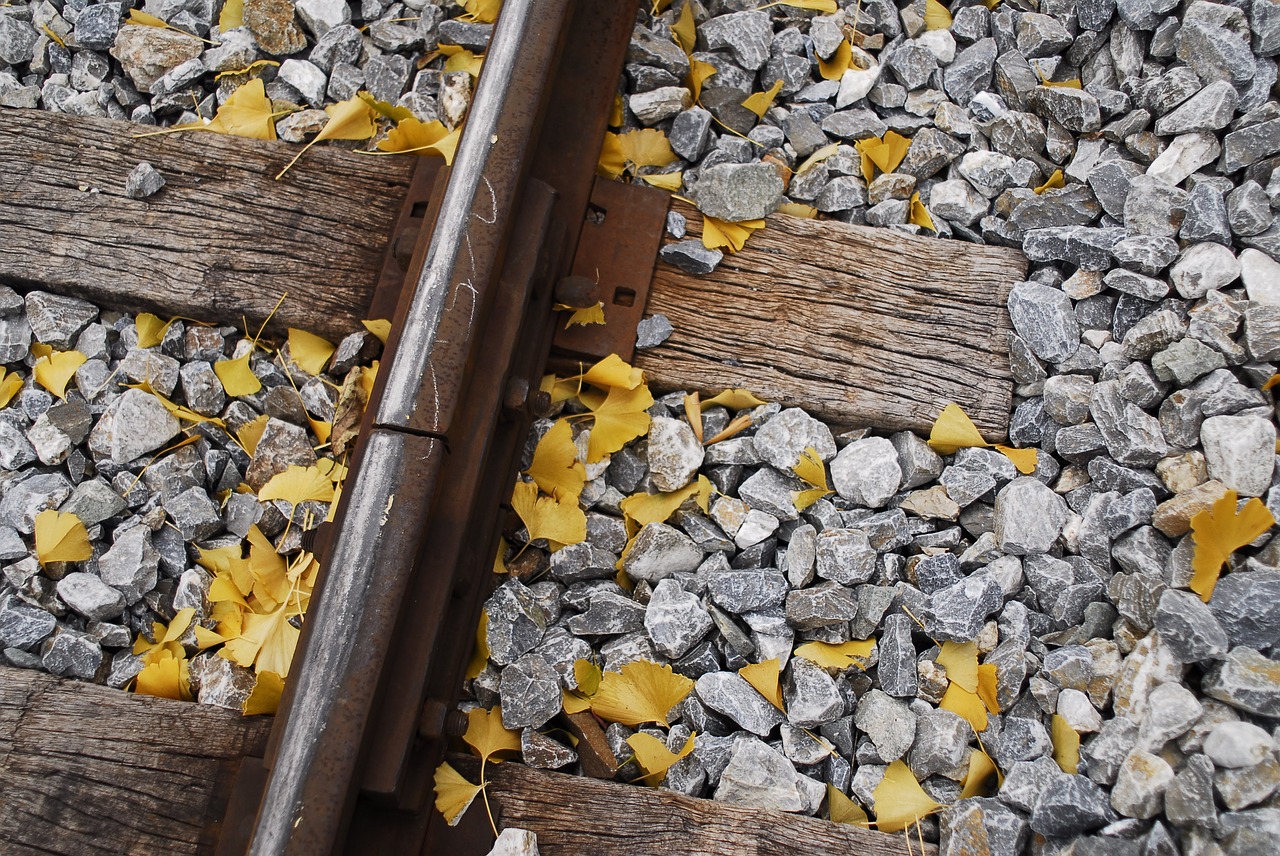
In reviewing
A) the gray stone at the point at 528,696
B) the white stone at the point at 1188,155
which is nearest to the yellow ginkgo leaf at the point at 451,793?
the gray stone at the point at 528,696

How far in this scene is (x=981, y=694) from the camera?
1.94 metres

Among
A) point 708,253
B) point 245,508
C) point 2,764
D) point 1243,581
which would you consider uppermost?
point 708,253

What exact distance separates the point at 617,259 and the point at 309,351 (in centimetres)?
69

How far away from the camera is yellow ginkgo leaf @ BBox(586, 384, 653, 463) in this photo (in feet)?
7.12

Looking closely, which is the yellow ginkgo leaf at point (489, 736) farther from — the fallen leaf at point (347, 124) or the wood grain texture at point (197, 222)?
the fallen leaf at point (347, 124)

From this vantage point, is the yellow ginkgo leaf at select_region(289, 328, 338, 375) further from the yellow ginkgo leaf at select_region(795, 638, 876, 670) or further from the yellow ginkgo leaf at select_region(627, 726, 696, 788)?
the yellow ginkgo leaf at select_region(795, 638, 876, 670)

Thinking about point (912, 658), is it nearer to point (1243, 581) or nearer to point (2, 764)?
point (1243, 581)

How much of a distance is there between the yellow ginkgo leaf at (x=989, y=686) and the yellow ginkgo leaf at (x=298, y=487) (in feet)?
4.25

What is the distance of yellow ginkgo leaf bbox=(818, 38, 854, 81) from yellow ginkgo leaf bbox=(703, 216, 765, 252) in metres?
0.53

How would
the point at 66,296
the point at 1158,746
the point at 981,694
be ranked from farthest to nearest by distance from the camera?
the point at 66,296 < the point at 981,694 < the point at 1158,746

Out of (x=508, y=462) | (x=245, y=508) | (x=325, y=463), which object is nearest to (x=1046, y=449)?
(x=508, y=462)

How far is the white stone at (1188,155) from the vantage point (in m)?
2.37

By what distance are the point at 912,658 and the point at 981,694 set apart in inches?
5.5

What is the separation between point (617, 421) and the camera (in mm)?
2186
